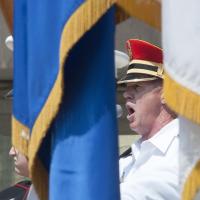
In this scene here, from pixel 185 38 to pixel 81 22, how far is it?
0.25 metres

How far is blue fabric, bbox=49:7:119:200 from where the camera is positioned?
1420 millimetres

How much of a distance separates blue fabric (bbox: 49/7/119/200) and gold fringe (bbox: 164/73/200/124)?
0.22m

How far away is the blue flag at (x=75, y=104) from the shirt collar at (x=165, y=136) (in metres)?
0.71

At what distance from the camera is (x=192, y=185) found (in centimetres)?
122

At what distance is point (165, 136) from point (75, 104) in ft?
2.67

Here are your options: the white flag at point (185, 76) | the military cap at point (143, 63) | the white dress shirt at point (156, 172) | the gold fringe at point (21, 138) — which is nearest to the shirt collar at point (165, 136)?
the white dress shirt at point (156, 172)

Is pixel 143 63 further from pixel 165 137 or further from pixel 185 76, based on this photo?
pixel 185 76

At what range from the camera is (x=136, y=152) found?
235 cm

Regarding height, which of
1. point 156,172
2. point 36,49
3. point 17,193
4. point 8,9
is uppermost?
point 8,9

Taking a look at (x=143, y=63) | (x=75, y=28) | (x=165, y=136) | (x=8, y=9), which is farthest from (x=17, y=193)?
(x=75, y=28)

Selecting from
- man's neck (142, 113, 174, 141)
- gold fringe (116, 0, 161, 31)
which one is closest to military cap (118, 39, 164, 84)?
man's neck (142, 113, 174, 141)

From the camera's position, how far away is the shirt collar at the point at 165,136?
2.13 m

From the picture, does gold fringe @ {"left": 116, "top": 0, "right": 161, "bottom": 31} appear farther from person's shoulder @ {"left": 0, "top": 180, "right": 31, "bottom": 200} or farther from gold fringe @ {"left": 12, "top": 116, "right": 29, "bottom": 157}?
person's shoulder @ {"left": 0, "top": 180, "right": 31, "bottom": 200}

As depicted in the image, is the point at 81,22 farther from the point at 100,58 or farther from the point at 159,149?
the point at 159,149
